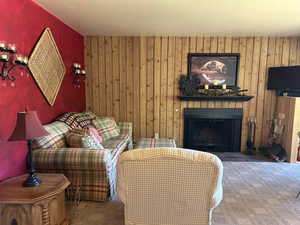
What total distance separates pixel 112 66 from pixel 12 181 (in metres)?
3.15

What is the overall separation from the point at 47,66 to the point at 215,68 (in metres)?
3.28

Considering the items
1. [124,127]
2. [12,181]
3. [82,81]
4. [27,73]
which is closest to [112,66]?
[82,81]

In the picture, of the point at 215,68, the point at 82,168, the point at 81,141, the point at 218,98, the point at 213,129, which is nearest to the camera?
the point at 82,168

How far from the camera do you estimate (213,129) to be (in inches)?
191

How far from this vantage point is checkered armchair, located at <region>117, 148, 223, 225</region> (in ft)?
4.99

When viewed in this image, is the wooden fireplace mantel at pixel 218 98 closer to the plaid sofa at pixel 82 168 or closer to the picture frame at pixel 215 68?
the picture frame at pixel 215 68

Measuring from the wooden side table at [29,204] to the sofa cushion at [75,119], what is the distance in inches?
58.9

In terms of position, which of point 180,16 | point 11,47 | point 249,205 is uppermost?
point 180,16

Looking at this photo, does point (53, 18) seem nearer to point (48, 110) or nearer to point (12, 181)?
point (48, 110)

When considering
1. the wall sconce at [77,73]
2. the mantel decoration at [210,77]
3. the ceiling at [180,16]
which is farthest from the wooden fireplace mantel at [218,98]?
the wall sconce at [77,73]

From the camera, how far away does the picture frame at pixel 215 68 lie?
4.59 metres

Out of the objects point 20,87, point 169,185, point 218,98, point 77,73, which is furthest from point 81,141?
point 218,98

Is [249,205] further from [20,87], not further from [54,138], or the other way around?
[20,87]

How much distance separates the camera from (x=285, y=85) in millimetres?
4230
